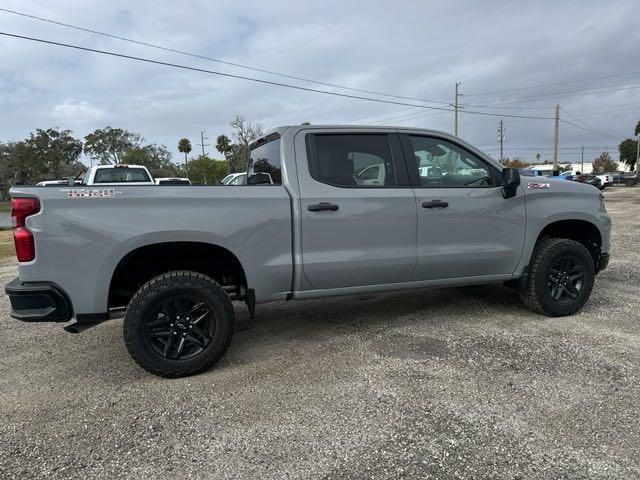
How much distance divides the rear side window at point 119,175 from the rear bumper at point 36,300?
348 inches

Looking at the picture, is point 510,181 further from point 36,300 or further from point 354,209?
point 36,300

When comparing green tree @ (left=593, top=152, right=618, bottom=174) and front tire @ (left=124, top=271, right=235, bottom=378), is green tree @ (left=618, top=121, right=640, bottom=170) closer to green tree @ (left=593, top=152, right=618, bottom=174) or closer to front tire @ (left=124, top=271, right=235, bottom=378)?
green tree @ (left=593, top=152, right=618, bottom=174)

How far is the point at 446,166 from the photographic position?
4410 mm

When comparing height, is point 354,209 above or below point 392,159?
below

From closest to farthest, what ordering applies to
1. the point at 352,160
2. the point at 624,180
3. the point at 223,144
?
the point at 352,160 < the point at 624,180 < the point at 223,144

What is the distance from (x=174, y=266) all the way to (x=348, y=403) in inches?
71.9

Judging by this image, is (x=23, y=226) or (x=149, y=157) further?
(x=149, y=157)

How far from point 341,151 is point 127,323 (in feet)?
7.13

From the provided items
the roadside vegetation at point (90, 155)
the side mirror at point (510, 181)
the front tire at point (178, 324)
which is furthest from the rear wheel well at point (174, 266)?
the roadside vegetation at point (90, 155)

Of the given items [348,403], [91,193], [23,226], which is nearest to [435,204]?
[348,403]

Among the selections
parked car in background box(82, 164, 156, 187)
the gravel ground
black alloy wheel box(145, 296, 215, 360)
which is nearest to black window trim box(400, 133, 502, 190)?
the gravel ground

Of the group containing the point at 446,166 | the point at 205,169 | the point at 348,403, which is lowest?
the point at 348,403

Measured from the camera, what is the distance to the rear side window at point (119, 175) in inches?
462

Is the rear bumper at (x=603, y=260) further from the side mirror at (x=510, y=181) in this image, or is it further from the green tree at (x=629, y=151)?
the green tree at (x=629, y=151)
